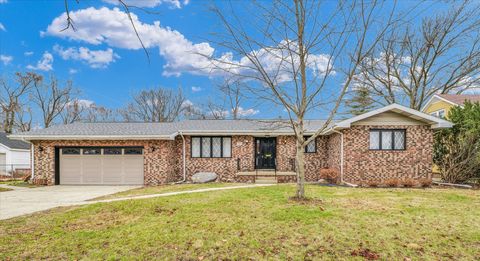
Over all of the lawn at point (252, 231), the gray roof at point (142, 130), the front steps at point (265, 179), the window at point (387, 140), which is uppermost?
the gray roof at point (142, 130)

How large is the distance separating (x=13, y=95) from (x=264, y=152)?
34001 millimetres

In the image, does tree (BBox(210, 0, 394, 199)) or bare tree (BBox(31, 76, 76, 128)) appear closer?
tree (BBox(210, 0, 394, 199))

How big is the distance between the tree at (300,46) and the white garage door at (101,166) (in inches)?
360

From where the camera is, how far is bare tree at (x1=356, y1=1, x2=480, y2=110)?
63.9 feet

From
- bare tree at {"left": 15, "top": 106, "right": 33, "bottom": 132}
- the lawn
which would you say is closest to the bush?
the lawn

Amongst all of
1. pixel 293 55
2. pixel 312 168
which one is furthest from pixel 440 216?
pixel 312 168

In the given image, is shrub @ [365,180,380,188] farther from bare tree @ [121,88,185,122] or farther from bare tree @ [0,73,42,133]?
bare tree @ [0,73,42,133]

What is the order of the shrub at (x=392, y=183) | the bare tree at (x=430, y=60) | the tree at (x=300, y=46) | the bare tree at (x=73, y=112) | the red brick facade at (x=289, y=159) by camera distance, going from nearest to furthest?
the tree at (x=300, y=46) → the shrub at (x=392, y=183) → the red brick facade at (x=289, y=159) → the bare tree at (x=430, y=60) → the bare tree at (x=73, y=112)

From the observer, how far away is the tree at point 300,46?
7637 millimetres

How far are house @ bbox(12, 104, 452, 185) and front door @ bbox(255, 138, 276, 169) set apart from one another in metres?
0.06

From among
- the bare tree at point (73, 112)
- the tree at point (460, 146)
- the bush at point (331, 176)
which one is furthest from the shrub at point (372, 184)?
the bare tree at point (73, 112)

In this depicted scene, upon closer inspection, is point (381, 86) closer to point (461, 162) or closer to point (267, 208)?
point (461, 162)

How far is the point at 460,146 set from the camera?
484 inches

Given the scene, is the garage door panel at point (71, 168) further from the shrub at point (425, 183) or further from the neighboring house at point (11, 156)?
the shrub at point (425, 183)
